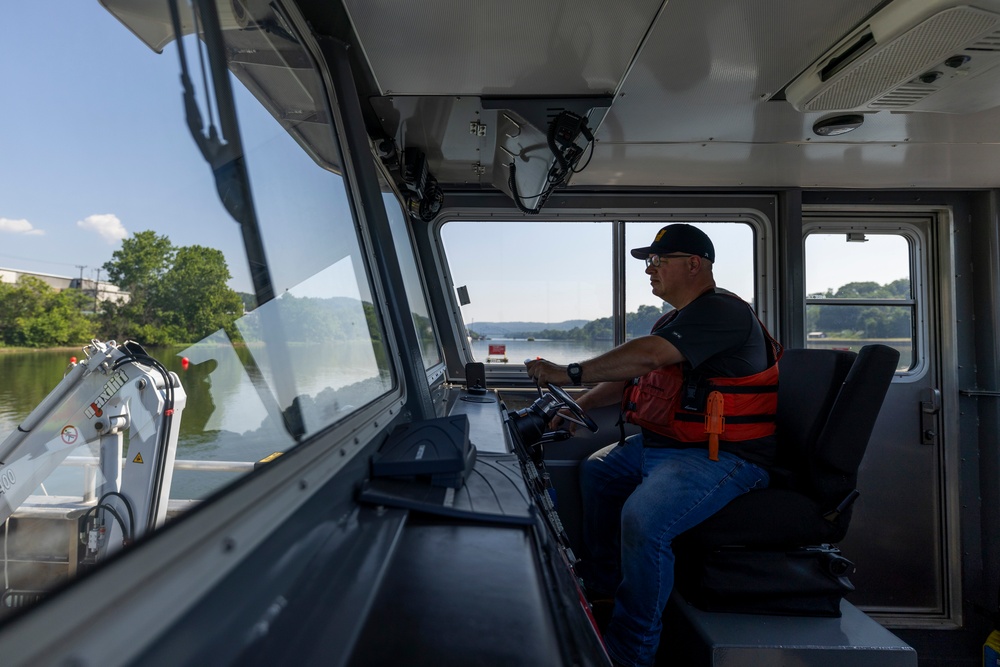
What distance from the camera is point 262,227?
1.00m

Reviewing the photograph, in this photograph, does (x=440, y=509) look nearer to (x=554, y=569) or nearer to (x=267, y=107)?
(x=554, y=569)

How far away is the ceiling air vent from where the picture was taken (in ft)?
5.40

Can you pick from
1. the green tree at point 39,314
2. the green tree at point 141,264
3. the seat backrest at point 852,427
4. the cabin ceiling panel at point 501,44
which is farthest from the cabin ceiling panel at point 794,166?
the green tree at point 39,314


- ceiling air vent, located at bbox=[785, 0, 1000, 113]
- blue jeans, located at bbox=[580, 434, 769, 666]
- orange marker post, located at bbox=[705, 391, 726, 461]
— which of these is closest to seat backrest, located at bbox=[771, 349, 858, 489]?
blue jeans, located at bbox=[580, 434, 769, 666]

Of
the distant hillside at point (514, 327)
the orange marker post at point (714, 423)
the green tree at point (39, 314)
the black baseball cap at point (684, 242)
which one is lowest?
the orange marker post at point (714, 423)

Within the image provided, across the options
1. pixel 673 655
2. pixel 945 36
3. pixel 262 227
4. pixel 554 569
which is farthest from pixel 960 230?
pixel 262 227

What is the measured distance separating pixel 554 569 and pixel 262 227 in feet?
2.57

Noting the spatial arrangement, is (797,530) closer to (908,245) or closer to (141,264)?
(141,264)

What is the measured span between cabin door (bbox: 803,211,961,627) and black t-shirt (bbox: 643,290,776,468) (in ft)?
5.15

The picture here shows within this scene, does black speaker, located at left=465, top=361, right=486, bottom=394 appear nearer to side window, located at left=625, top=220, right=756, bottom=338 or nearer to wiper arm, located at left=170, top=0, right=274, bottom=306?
side window, located at left=625, top=220, right=756, bottom=338

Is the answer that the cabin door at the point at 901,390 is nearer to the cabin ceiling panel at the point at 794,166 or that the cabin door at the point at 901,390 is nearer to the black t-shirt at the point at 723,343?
the cabin ceiling panel at the point at 794,166

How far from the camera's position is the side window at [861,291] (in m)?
3.68

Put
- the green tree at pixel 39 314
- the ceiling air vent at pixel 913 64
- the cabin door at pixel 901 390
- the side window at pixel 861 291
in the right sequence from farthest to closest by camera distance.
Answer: the side window at pixel 861 291
the cabin door at pixel 901 390
the ceiling air vent at pixel 913 64
the green tree at pixel 39 314

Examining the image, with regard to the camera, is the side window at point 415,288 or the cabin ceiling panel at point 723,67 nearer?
the cabin ceiling panel at point 723,67
